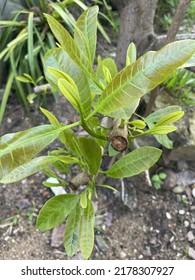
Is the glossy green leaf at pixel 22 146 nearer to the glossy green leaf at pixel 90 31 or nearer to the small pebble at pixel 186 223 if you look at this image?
the glossy green leaf at pixel 90 31

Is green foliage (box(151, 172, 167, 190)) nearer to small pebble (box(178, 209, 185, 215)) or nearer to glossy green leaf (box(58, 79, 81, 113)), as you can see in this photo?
small pebble (box(178, 209, 185, 215))

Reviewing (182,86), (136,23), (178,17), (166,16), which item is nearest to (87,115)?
(178,17)

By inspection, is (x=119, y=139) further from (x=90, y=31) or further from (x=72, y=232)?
(x=72, y=232)

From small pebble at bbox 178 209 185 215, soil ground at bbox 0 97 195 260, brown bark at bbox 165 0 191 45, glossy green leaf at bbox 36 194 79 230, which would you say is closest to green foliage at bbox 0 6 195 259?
glossy green leaf at bbox 36 194 79 230

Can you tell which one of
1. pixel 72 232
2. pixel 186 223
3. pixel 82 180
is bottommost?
pixel 186 223

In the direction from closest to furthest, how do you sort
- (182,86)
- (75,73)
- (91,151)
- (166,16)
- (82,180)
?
1. (75,73)
2. (91,151)
3. (82,180)
4. (182,86)
5. (166,16)
